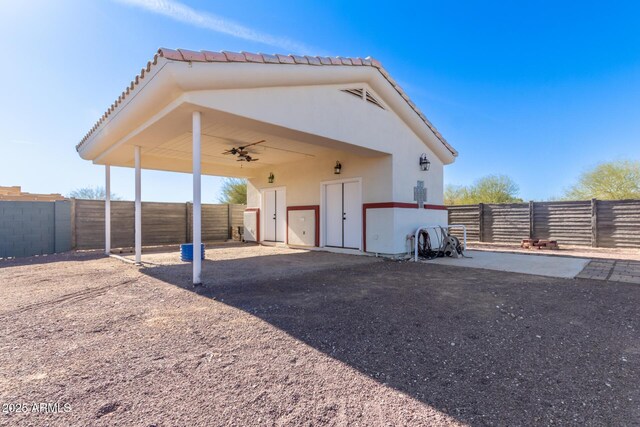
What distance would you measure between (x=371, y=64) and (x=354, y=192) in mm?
3380

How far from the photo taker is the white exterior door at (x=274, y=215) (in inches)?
434

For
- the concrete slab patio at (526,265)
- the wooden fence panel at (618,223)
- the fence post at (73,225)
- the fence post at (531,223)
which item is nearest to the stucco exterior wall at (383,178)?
the concrete slab patio at (526,265)

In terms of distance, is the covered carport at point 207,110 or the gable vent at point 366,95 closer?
the covered carport at point 207,110

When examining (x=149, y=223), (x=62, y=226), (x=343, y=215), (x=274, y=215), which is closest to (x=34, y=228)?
(x=62, y=226)

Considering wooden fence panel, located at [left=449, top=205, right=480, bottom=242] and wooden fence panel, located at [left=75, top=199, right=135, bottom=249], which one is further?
wooden fence panel, located at [left=449, top=205, right=480, bottom=242]

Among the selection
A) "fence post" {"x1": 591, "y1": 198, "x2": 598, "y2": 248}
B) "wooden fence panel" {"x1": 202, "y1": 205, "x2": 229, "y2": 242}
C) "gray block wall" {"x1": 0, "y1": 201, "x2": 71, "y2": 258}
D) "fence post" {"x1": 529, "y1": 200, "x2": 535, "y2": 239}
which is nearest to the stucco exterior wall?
"fence post" {"x1": 529, "y1": 200, "x2": 535, "y2": 239}

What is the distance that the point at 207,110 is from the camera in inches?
190

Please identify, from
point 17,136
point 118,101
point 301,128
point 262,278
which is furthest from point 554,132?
point 17,136

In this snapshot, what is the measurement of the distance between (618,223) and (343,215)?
942cm

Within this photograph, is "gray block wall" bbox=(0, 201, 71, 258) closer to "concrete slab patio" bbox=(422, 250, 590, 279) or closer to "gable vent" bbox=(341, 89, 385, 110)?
"gable vent" bbox=(341, 89, 385, 110)

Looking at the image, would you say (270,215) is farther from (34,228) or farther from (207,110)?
(34,228)

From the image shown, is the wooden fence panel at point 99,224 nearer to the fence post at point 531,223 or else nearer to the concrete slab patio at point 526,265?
the concrete slab patio at point 526,265

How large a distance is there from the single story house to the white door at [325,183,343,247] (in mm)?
38

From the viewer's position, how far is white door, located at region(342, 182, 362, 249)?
8711mm
